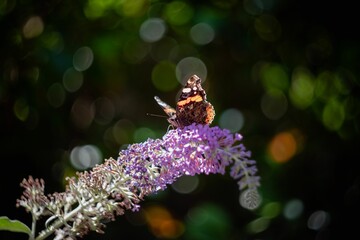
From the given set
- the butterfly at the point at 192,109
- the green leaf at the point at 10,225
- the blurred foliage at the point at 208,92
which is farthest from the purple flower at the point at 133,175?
the blurred foliage at the point at 208,92

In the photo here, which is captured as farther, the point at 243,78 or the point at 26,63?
the point at 243,78

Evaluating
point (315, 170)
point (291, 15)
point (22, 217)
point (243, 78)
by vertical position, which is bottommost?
point (22, 217)

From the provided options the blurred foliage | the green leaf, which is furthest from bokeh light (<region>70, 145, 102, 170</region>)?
the green leaf

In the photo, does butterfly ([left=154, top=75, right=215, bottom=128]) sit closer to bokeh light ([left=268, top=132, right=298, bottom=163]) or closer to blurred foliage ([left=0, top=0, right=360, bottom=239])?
blurred foliage ([left=0, top=0, right=360, bottom=239])

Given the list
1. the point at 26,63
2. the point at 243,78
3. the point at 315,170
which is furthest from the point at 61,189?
the point at 315,170

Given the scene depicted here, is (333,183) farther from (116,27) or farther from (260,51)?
(116,27)
